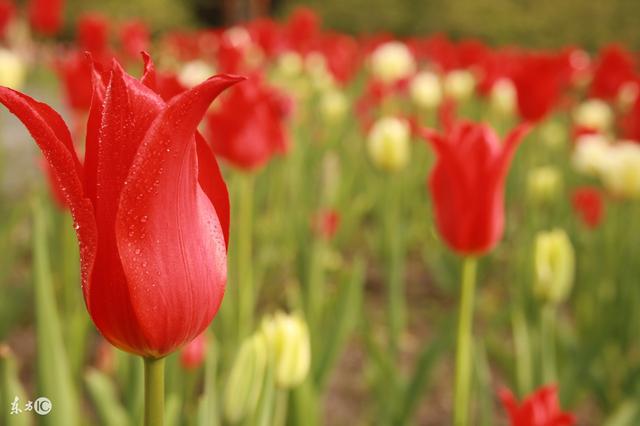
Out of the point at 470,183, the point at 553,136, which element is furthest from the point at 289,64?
the point at 470,183

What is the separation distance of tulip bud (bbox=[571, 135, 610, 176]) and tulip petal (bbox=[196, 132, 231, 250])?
203 centimetres

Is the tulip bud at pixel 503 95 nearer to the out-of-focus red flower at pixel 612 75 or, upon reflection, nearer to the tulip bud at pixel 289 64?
the out-of-focus red flower at pixel 612 75

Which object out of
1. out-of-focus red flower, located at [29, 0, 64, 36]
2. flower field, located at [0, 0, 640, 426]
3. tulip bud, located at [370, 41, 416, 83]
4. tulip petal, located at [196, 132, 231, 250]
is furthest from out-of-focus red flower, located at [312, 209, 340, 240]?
out-of-focus red flower, located at [29, 0, 64, 36]

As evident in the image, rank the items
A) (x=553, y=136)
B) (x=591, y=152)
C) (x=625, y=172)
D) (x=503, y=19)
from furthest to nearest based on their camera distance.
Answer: (x=503, y=19)
(x=553, y=136)
(x=591, y=152)
(x=625, y=172)

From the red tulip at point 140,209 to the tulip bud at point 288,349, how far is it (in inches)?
19.0

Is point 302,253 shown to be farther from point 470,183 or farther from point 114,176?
point 114,176

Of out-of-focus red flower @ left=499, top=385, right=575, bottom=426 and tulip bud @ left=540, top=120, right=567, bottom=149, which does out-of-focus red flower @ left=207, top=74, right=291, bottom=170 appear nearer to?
out-of-focus red flower @ left=499, top=385, right=575, bottom=426

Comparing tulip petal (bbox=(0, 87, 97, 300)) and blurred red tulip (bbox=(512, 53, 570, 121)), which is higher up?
blurred red tulip (bbox=(512, 53, 570, 121))

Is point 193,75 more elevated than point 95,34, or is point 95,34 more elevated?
point 95,34

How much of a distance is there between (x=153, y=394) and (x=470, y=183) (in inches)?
25.9

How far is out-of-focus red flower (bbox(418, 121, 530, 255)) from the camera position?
105cm

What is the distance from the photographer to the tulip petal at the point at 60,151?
48 centimetres

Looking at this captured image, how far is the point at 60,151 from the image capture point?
1.57ft

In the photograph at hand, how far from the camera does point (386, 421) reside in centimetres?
144
